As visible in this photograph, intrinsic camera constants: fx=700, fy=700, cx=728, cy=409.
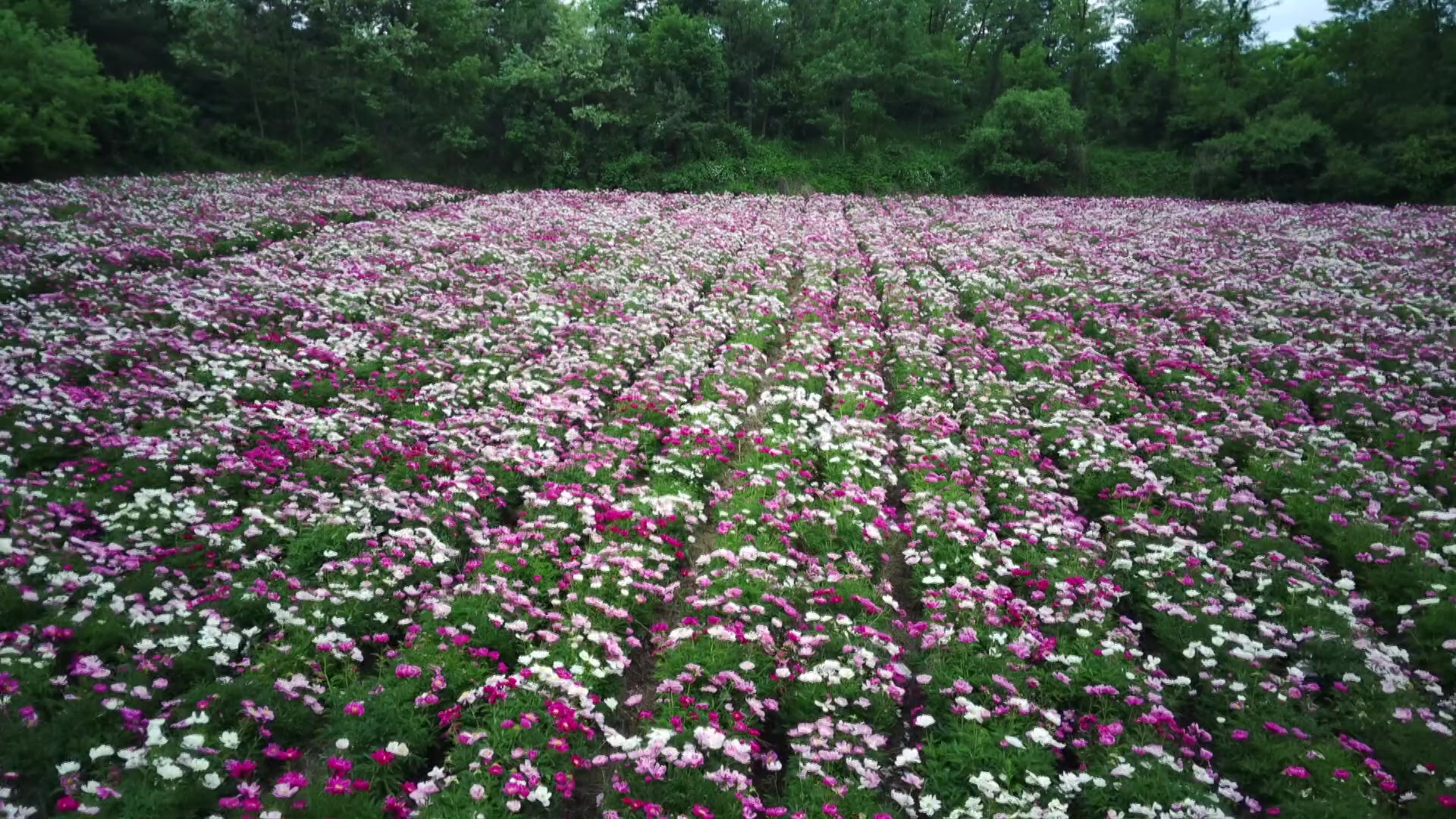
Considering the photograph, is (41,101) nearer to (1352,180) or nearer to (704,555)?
(704,555)

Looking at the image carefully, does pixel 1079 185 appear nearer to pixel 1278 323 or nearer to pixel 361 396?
pixel 1278 323

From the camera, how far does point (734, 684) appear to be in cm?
520

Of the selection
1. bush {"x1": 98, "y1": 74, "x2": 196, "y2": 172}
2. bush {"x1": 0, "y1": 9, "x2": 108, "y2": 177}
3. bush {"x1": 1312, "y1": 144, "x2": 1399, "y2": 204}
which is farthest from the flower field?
bush {"x1": 1312, "y1": 144, "x2": 1399, "y2": 204}

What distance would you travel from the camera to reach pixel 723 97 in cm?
4512

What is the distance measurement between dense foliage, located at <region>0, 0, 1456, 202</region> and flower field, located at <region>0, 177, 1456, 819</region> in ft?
76.9

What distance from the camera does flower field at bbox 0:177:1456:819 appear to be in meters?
4.50

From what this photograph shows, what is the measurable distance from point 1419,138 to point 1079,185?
1380cm

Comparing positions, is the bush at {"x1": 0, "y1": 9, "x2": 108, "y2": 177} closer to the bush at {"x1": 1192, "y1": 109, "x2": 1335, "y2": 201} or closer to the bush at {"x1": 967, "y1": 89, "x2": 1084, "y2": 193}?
the bush at {"x1": 967, "y1": 89, "x2": 1084, "y2": 193}

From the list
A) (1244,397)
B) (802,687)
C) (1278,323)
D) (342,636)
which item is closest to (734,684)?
(802,687)

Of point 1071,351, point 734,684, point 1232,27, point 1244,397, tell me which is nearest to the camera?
point 734,684

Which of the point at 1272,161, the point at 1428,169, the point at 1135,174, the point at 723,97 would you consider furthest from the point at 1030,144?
the point at 723,97

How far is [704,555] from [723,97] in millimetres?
43874

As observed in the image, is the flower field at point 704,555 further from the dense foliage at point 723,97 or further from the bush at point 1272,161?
the bush at point 1272,161

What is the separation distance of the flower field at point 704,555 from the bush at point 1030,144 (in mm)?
27422
